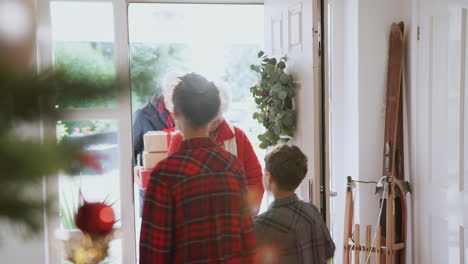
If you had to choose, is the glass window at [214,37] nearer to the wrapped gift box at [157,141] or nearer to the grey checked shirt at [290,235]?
the wrapped gift box at [157,141]

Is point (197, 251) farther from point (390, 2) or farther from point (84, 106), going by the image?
point (390, 2)

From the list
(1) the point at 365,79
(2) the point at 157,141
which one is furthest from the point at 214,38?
(2) the point at 157,141

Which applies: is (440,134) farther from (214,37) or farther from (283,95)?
(214,37)

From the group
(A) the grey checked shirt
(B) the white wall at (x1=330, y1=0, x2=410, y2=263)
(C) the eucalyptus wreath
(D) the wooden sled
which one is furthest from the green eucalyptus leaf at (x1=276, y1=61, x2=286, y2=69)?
(A) the grey checked shirt

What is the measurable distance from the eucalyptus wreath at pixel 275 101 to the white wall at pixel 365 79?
567mm

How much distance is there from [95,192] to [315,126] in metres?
1.75

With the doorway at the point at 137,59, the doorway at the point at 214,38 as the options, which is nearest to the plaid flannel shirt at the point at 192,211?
the doorway at the point at 137,59

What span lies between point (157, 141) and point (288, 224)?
4.06 ft

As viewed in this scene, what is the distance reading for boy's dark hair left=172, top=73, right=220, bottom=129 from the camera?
1359mm

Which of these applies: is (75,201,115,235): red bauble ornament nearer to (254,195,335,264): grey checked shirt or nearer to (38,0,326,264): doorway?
(38,0,326,264): doorway

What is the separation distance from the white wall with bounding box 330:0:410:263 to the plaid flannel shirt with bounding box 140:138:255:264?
1611mm

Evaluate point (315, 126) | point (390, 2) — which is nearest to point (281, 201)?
point (315, 126)

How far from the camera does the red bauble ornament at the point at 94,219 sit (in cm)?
31

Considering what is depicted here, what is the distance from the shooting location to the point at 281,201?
61.6 inches
